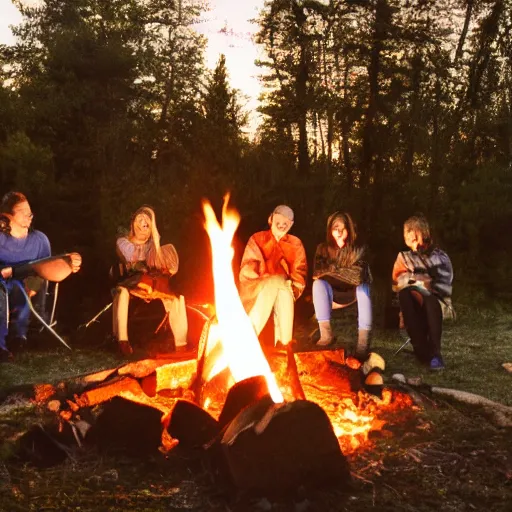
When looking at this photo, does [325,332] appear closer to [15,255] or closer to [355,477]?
[355,477]

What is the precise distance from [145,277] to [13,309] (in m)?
1.45

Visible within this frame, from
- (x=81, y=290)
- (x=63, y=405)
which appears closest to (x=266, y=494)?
(x=63, y=405)

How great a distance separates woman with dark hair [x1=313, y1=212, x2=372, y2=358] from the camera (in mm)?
6059

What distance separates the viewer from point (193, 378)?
4738 millimetres

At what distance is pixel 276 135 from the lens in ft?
58.3

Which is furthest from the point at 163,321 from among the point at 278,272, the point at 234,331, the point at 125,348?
the point at 234,331

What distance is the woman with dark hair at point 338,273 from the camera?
239 inches

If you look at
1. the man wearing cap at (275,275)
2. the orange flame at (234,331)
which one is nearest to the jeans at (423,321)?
the man wearing cap at (275,275)

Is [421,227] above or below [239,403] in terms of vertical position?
above

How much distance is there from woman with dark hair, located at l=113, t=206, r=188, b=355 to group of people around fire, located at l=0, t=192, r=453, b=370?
10mm

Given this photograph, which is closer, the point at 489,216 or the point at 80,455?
the point at 80,455

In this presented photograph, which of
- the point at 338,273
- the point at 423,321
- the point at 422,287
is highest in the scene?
the point at 338,273

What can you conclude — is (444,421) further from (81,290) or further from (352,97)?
(352,97)

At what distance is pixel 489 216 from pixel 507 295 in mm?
1405
